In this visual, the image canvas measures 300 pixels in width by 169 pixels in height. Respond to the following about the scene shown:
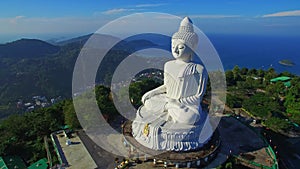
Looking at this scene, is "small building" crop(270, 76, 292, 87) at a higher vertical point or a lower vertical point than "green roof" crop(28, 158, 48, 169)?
higher

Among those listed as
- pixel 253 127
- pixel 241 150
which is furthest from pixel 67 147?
pixel 253 127

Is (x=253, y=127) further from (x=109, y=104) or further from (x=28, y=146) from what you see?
(x=28, y=146)

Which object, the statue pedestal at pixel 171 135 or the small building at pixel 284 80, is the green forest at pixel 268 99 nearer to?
the small building at pixel 284 80

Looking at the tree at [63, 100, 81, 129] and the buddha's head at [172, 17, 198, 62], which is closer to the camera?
the buddha's head at [172, 17, 198, 62]

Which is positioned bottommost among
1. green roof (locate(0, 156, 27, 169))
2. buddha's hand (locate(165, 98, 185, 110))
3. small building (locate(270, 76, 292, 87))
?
green roof (locate(0, 156, 27, 169))

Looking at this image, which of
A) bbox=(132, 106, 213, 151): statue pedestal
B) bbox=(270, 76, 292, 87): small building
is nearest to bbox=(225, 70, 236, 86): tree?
bbox=(270, 76, 292, 87): small building

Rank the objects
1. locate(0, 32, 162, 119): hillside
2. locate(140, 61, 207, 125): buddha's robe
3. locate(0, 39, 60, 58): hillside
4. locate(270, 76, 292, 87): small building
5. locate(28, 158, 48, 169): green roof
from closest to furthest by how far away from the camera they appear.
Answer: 1. locate(140, 61, 207, 125): buddha's robe
2. locate(28, 158, 48, 169): green roof
3. locate(270, 76, 292, 87): small building
4. locate(0, 32, 162, 119): hillside
5. locate(0, 39, 60, 58): hillside

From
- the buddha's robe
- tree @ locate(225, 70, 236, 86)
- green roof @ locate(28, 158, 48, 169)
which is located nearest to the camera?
the buddha's robe

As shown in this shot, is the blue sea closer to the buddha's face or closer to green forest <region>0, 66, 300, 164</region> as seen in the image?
green forest <region>0, 66, 300, 164</region>
